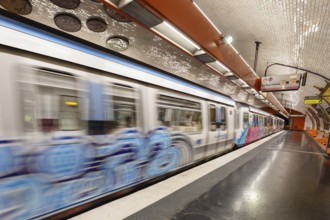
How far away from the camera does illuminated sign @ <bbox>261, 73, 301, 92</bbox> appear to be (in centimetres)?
506

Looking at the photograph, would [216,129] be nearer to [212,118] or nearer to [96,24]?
[212,118]

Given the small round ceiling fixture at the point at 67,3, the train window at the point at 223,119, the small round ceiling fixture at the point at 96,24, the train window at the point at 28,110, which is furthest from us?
the train window at the point at 223,119

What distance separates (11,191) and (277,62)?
6.64 meters

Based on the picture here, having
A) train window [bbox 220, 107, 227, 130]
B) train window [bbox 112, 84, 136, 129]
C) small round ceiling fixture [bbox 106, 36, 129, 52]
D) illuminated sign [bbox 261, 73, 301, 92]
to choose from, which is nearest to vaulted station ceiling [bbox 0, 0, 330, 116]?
small round ceiling fixture [bbox 106, 36, 129, 52]

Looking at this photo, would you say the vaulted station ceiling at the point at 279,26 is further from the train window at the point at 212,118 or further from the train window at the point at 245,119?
the train window at the point at 245,119

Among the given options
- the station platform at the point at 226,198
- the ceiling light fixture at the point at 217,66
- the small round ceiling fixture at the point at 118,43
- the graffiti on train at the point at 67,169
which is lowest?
the station platform at the point at 226,198

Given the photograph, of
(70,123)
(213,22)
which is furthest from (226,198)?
(213,22)

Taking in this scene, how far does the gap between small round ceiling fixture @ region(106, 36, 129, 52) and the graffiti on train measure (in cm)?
170

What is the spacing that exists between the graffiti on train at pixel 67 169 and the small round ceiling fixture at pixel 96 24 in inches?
66.4

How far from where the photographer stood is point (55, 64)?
78.5 inches

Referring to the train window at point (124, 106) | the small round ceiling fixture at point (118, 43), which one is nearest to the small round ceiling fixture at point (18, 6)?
the small round ceiling fixture at point (118, 43)

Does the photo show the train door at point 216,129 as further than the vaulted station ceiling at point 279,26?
Yes

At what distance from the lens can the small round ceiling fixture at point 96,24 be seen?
259 cm

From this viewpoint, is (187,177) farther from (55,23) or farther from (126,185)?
(55,23)
